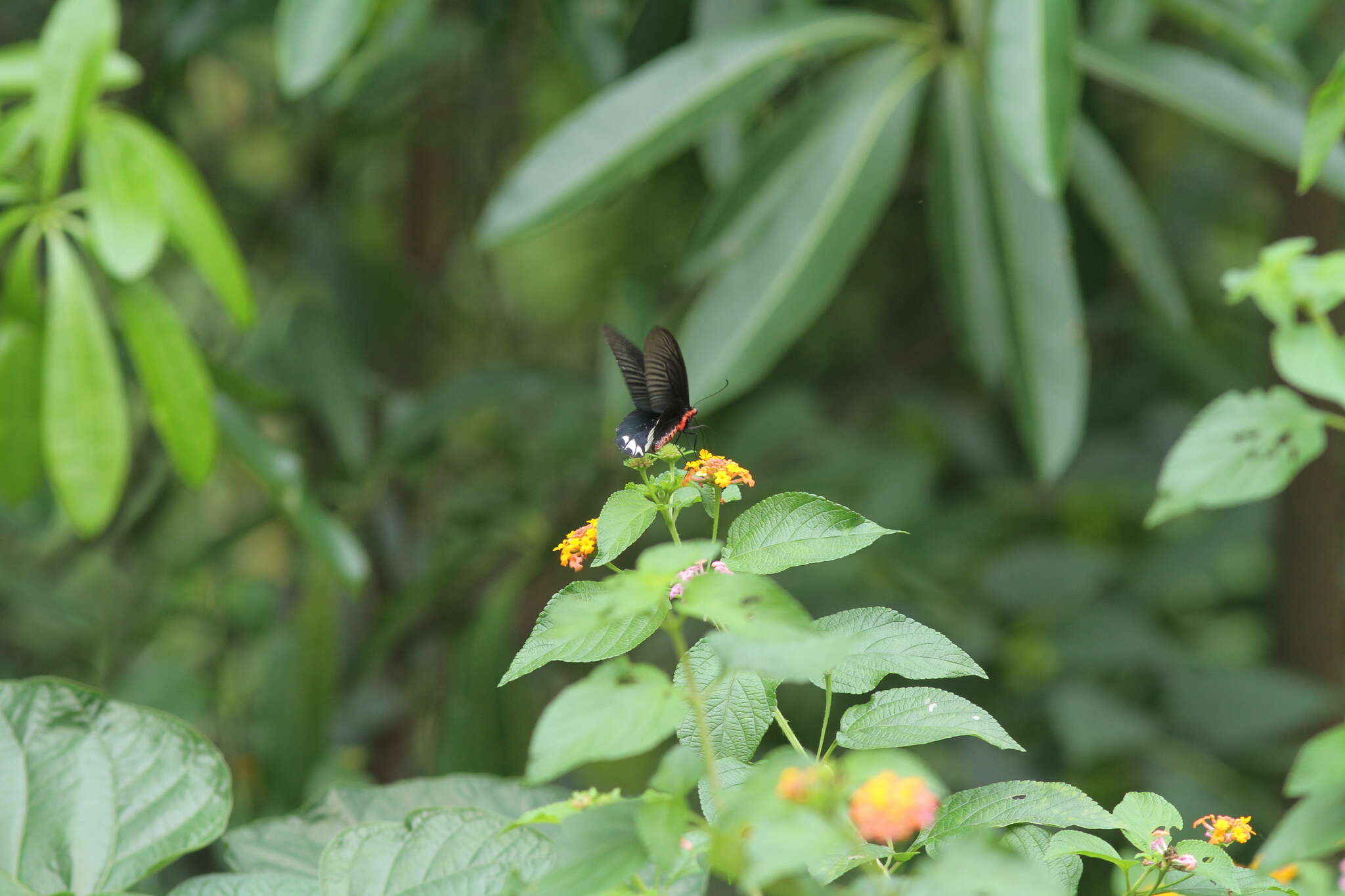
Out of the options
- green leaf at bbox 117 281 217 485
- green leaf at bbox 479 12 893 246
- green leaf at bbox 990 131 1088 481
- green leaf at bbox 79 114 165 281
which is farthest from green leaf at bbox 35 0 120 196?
green leaf at bbox 990 131 1088 481

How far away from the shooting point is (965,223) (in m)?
1.48

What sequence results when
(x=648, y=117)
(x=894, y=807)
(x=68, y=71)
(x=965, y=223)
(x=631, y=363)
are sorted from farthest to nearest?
1. (x=965, y=223)
2. (x=648, y=117)
3. (x=68, y=71)
4. (x=631, y=363)
5. (x=894, y=807)

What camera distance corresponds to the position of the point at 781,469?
202 cm

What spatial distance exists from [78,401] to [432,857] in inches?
28.0

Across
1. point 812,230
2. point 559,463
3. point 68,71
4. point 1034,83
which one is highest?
point 68,71

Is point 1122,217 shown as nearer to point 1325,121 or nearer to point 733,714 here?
point 1325,121

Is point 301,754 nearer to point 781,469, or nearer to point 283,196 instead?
point 781,469

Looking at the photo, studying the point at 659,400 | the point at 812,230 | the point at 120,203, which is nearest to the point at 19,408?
the point at 120,203

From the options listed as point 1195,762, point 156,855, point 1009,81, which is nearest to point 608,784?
point 1195,762

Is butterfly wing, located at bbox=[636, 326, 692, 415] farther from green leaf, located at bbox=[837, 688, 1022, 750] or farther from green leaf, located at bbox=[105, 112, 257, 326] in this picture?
green leaf, located at bbox=[105, 112, 257, 326]

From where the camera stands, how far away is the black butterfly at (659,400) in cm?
65

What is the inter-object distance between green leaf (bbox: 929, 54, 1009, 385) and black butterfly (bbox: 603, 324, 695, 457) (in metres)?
0.73

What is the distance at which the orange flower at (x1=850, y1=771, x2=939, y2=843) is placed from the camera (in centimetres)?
30

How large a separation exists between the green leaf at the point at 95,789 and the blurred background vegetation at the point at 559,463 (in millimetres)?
761
